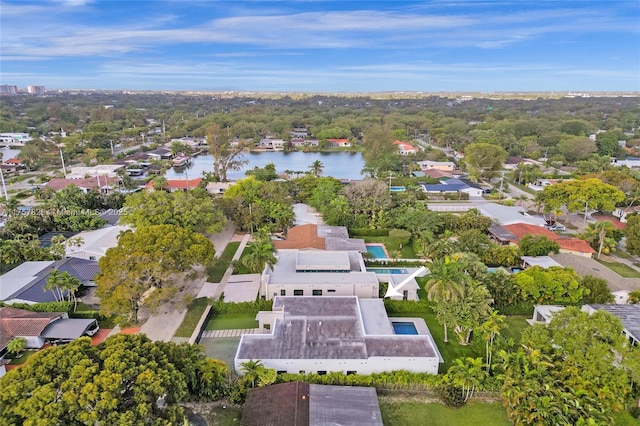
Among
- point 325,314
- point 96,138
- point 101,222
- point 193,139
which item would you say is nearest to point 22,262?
point 101,222

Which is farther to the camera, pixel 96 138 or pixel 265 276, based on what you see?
pixel 96 138

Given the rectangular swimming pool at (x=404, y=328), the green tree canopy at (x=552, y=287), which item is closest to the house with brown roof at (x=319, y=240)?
the rectangular swimming pool at (x=404, y=328)

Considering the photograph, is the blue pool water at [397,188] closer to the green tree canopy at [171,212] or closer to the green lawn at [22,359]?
the green tree canopy at [171,212]

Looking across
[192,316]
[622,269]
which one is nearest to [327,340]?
[192,316]

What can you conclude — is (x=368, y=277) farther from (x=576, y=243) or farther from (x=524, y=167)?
(x=524, y=167)

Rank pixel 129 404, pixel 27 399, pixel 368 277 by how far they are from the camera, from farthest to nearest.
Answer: pixel 368 277 < pixel 129 404 < pixel 27 399

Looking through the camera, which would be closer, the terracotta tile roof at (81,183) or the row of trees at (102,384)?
the row of trees at (102,384)

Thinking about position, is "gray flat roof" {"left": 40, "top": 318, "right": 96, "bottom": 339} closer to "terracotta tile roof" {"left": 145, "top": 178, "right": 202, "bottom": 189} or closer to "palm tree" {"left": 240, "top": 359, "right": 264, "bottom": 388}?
"palm tree" {"left": 240, "top": 359, "right": 264, "bottom": 388}
